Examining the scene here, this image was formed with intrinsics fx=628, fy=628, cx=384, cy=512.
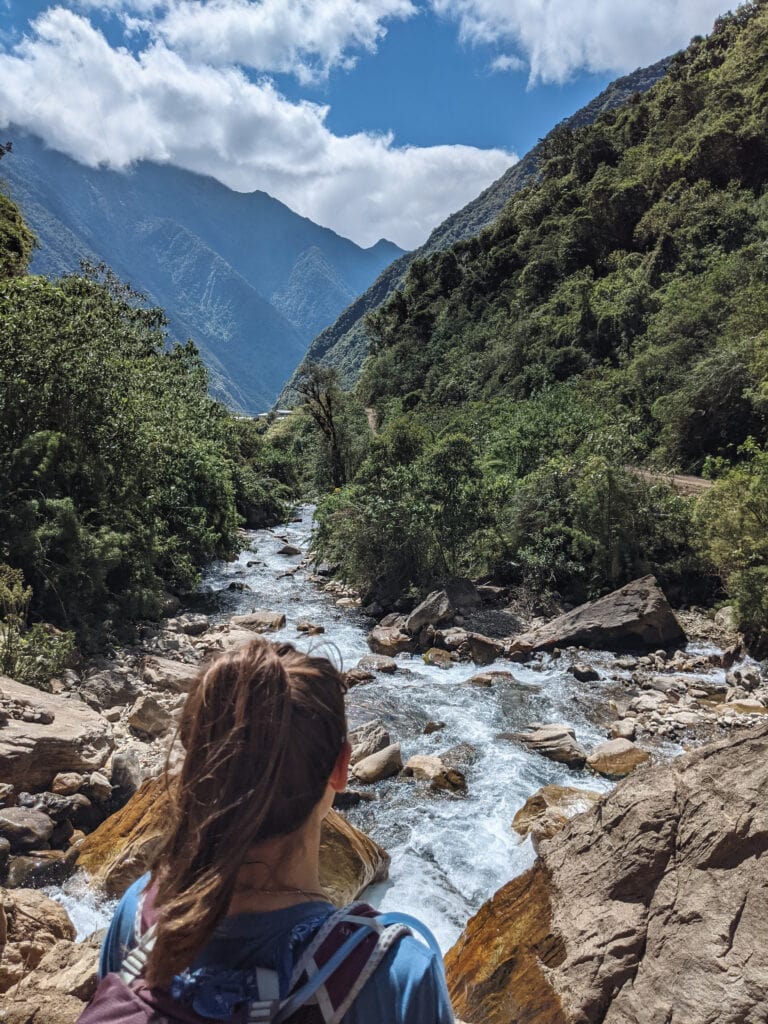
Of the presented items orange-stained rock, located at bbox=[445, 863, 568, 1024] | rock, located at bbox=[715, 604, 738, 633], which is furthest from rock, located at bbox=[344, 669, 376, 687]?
rock, located at bbox=[715, 604, 738, 633]

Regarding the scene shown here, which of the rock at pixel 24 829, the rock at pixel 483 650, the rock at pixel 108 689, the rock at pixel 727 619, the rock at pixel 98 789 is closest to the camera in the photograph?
the rock at pixel 24 829

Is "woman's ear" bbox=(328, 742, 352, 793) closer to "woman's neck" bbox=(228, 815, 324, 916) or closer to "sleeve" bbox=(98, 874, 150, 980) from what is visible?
"woman's neck" bbox=(228, 815, 324, 916)

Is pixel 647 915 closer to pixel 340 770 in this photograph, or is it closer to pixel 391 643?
pixel 340 770

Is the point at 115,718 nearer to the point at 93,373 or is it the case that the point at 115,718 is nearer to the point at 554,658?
the point at 93,373

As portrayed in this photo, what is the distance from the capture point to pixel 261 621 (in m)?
14.0

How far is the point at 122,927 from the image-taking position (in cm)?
129

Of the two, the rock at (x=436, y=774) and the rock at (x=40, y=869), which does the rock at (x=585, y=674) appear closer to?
the rock at (x=436, y=774)

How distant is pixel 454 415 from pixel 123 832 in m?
31.2

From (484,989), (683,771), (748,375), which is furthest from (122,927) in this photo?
(748,375)

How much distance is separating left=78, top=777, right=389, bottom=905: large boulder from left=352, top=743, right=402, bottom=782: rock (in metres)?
1.66

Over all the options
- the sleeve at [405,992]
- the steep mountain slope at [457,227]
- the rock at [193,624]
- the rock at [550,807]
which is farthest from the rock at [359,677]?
the steep mountain slope at [457,227]

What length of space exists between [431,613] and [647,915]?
1014 centimetres

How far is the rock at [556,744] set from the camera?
8117 mm

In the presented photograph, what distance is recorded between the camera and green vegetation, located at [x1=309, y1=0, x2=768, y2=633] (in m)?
13.8
